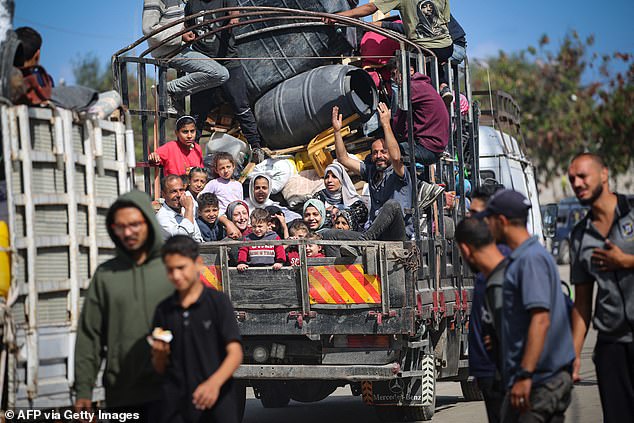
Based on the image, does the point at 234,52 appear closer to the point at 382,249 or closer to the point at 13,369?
the point at 382,249

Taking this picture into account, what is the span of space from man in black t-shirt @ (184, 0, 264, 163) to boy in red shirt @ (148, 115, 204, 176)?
31.8 inches

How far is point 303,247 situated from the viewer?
359 inches

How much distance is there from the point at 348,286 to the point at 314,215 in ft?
4.54

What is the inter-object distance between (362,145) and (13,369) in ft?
20.6

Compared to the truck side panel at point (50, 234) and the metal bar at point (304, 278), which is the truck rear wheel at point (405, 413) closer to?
the metal bar at point (304, 278)

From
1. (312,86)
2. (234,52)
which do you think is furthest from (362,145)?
(234,52)

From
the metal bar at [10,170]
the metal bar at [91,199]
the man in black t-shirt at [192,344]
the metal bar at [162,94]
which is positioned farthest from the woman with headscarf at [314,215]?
the man in black t-shirt at [192,344]

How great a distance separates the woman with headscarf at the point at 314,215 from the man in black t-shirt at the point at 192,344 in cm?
486

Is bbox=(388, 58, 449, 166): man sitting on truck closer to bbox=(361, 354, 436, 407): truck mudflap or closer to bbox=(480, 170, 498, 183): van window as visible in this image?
bbox=(361, 354, 436, 407): truck mudflap

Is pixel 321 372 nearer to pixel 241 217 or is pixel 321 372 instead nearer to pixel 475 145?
pixel 241 217

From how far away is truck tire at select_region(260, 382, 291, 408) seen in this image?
10644 mm

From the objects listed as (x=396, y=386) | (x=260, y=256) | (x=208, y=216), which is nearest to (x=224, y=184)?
(x=208, y=216)

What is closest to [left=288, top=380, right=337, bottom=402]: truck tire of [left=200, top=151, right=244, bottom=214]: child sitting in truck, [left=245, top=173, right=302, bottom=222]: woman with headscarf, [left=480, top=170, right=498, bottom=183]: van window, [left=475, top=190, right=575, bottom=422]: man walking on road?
[left=245, top=173, right=302, bottom=222]: woman with headscarf

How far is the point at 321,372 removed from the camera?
9.12 metres
